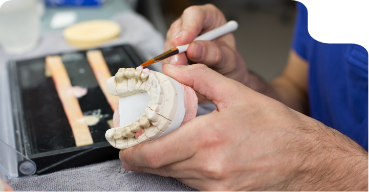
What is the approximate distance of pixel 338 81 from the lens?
1243 millimetres

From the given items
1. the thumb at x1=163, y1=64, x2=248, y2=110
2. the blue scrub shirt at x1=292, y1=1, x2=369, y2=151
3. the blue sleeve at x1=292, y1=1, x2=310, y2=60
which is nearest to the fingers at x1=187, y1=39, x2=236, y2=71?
the thumb at x1=163, y1=64, x2=248, y2=110

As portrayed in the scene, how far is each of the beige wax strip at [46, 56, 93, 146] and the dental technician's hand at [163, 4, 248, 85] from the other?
1.03 feet

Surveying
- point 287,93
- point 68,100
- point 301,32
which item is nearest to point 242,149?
point 68,100

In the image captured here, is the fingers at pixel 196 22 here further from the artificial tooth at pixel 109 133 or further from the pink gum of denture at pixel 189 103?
the artificial tooth at pixel 109 133

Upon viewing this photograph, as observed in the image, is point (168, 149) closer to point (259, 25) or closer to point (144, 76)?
point (144, 76)

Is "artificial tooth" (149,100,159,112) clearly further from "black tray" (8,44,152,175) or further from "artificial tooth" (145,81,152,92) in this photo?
"black tray" (8,44,152,175)

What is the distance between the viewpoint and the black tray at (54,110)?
2.51 feet

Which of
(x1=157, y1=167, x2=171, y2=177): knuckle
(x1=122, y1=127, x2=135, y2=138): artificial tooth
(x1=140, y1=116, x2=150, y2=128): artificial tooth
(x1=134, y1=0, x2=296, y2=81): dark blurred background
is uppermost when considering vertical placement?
(x1=140, y1=116, x2=150, y2=128): artificial tooth

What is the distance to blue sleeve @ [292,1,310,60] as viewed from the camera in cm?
140

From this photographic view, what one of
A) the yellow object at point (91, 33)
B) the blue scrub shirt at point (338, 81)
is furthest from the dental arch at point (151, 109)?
the yellow object at point (91, 33)

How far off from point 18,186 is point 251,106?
56cm

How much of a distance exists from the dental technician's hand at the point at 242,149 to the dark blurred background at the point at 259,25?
Result: 2.12 metres

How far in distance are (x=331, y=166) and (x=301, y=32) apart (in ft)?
3.11

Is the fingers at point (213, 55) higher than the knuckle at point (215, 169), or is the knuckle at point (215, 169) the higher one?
the fingers at point (213, 55)
